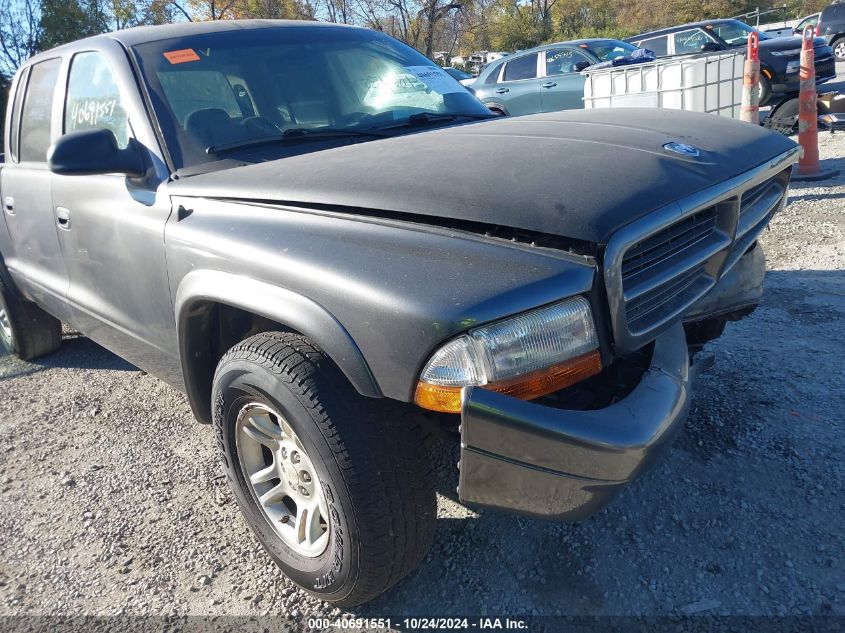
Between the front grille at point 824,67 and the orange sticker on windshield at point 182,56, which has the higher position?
the orange sticker on windshield at point 182,56

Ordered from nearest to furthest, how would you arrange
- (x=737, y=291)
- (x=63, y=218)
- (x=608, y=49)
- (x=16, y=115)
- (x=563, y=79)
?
1. (x=737, y=291)
2. (x=63, y=218)
3. (x=16, y=115)
4. (x=563, y=79)
5. (x=608, y=49)

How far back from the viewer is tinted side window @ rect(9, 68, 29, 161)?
376 cm

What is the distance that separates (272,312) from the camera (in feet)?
6.19

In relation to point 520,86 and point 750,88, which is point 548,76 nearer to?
point 520,86

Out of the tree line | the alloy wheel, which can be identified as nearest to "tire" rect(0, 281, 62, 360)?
the alloy wheel

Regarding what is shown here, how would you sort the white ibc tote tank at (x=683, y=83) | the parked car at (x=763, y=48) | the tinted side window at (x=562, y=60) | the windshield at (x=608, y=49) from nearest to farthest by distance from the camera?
the white ibc tote tank at (x=683, y=83) → the parked car at (x=763, y=48) → the tinted side window at (x=562, y=60) → the windshield at (x=608, y=49)

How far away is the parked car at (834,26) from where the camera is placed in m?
20.2

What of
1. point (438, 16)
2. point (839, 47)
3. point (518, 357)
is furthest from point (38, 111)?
point (438, 16)

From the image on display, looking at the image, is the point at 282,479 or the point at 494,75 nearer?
the point at 282,479

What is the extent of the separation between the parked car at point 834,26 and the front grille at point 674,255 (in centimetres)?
2264

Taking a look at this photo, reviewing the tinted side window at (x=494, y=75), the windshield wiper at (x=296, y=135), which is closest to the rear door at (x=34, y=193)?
the windshield wiper at (x=296, y=135)

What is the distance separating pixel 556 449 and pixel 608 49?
36.4ft

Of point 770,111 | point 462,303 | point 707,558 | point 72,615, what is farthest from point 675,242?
point 770,111

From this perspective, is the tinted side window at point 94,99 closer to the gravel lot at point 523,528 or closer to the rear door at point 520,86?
the gravel lot at point 523,528
